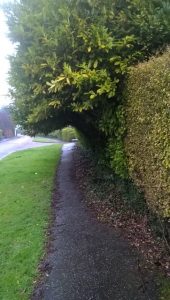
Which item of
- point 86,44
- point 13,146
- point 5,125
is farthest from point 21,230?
point 5,125

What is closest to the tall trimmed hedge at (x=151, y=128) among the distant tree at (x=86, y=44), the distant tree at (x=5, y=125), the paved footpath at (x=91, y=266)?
the distant tree at (x=86, y=44)

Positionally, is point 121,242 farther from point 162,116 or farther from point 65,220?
point 162,116

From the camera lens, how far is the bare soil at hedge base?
20.3ft

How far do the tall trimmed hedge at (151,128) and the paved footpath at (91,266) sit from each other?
113cm

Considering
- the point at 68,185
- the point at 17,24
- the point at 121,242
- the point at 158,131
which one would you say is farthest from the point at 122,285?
the point at 68,185

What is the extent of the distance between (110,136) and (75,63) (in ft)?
6.55

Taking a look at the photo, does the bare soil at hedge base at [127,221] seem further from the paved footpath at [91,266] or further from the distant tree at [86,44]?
the distant tree at [86,44]

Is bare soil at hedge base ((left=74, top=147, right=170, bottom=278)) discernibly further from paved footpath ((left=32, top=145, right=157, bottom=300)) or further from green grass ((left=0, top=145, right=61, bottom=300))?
green grass ((left=0, top=145, right=61, bottom=300))

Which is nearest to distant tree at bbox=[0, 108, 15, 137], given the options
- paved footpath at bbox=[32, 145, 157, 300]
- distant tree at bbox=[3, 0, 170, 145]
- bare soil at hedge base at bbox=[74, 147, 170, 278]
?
bare soil at hedge base at bbox=[74, 147, 170, 278]

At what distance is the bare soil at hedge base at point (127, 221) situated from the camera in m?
6.18

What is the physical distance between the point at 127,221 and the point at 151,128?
3.26 m

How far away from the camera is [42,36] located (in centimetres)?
814

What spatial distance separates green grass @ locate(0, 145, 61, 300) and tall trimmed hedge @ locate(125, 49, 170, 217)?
2.42 meters

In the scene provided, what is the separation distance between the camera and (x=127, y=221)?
27.0 feet
